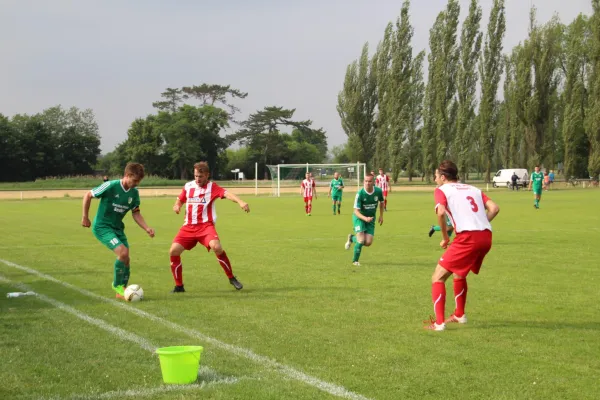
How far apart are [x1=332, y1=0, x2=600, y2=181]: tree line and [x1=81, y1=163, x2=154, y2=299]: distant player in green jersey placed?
61.7m

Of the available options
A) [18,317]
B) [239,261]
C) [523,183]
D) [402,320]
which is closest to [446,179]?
[402,320]

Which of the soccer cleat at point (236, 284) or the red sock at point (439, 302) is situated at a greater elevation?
the red sock at point (439, 302)

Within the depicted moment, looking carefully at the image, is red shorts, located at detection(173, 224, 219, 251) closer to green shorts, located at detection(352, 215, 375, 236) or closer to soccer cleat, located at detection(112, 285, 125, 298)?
soccer cleat, located at detection(112, 285, 125, 298)

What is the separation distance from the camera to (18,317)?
8055mm

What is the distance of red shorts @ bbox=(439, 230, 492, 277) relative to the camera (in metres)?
7.15

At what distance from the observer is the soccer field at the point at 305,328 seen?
537cm

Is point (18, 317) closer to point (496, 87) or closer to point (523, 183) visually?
point (523, 183)

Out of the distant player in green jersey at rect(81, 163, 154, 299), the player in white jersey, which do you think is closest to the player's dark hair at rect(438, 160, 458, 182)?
the player in white jersey

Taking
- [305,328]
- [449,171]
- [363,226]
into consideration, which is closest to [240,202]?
[305,328]

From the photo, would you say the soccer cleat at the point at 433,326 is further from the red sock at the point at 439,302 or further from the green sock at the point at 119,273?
the green sock at the point at 119,273

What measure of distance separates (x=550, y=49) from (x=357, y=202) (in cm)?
6136

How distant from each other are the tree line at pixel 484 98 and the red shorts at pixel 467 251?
203 feet

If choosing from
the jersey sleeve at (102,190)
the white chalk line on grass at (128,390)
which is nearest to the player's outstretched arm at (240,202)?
the jersey sleeve at (102,190)

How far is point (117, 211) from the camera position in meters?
9.57
